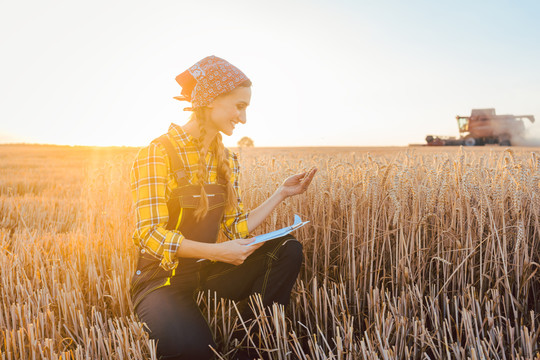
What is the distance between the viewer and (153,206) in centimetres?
184

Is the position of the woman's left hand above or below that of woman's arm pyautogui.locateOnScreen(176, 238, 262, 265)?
above

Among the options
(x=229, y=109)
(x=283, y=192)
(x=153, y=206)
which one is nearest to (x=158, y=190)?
(x=153, y=206)

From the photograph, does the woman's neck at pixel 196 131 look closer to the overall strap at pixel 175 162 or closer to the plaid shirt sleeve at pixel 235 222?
the overall strap at pixel 175 162

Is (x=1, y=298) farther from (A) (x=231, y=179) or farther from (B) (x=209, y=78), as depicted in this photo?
(B) (x=209, y=78)

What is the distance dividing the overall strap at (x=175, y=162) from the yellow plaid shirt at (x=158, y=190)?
20 millimetres

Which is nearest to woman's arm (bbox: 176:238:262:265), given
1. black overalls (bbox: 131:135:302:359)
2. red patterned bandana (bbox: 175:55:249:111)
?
black overalls (bbox: 131:135:302:359)

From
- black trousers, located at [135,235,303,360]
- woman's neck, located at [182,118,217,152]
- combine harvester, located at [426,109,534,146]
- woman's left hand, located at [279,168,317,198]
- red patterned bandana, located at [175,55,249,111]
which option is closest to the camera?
black trousers, located at [135,235,303,360]

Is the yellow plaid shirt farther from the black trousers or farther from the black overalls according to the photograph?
the black trousers

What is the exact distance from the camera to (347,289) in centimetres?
243

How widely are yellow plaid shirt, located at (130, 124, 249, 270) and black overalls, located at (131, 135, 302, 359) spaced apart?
0.17 ft

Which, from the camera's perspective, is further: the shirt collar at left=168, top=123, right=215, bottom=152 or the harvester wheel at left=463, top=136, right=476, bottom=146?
the harvester wheel at left=463, top=136, right=476, bottom=146

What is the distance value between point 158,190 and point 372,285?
1.40 m

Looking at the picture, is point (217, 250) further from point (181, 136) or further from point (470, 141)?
point (470, 141)

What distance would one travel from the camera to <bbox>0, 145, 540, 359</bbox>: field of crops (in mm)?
1798
